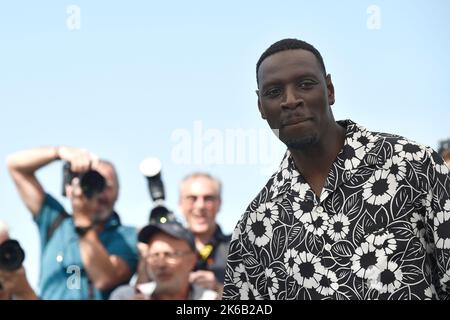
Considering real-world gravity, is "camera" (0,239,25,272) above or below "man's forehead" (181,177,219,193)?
below

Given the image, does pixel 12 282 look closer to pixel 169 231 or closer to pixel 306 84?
pixel 169 231

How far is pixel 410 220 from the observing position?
131 cm

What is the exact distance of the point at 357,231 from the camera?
1324 millimetres

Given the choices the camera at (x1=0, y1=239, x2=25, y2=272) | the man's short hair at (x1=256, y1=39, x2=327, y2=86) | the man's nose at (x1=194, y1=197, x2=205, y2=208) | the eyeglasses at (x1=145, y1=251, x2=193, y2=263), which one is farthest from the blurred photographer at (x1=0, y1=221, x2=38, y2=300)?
the man's short hair at (x1=256, y1=39, x2=327, y2=86)

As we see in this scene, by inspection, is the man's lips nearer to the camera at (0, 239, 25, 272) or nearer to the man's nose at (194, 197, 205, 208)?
the man's nose at (194, 197, 205, 208)

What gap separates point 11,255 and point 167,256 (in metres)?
0.75

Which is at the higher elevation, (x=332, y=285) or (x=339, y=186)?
(x=339, y=186)

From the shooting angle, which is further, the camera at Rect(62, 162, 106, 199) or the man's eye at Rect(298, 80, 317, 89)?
the camera at Rect(62, 162, 106, 199)

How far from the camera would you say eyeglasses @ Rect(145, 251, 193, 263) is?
11.7 ft

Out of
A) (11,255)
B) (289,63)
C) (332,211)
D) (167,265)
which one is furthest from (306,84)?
(11,255)

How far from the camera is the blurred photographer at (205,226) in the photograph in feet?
11.5
